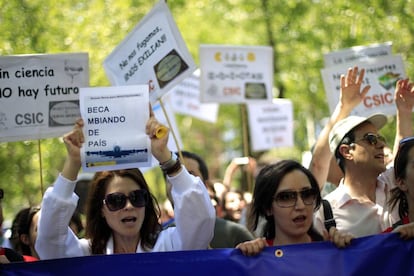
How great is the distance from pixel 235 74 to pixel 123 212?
4520mm

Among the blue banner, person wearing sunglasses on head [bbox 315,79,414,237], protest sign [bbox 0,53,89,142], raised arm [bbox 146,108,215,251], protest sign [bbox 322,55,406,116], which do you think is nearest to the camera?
the blue banner

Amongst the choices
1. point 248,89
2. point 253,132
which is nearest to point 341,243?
point 248,89

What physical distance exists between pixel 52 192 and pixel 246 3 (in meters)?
10.2

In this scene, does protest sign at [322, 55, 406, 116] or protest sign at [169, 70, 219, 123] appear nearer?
protest sign at [322, 55, 406, 116]

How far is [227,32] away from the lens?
57.6 ft

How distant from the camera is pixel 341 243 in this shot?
13.6 ft

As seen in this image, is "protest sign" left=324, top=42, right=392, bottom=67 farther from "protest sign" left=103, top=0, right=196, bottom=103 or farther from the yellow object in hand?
the yellow object in hand

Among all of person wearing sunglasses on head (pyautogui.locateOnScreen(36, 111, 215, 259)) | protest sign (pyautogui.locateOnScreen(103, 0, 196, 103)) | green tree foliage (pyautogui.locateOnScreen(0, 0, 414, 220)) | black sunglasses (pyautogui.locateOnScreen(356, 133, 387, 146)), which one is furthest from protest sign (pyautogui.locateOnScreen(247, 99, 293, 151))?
person wearing sunglasses on head (pyautogui.locateOnScreen(36, 111, 215, 259))

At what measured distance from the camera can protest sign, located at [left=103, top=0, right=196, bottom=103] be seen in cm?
574

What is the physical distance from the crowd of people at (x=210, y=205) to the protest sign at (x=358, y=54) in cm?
202

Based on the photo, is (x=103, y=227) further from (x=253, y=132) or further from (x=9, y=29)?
(x=253, y=132)

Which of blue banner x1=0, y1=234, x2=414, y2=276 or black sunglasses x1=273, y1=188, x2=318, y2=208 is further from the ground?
black sunglasses x1=273, y1=188, x2=318, y2=208

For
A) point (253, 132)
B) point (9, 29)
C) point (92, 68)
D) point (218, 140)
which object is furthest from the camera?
point (218, 140)

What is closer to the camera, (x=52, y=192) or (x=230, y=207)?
(x=52, y=192)
